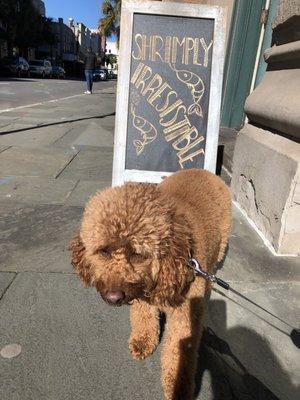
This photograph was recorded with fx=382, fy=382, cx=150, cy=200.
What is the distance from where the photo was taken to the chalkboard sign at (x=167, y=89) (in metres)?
4.20

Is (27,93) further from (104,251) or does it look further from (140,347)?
(104,251)

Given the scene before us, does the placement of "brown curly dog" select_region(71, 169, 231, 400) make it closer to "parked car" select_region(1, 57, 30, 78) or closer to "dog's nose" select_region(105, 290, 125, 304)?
"dog's nose" select_region(105, 290, 125, 304)

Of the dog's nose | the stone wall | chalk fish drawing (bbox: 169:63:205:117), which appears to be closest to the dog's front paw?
the dog's nose

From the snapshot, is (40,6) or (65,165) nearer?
(65,165)

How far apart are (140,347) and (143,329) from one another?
12cm

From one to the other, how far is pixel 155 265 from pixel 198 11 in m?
3.35

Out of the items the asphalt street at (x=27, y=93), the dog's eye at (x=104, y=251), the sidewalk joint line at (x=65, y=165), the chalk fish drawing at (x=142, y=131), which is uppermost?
the chalk fish drawing at (x=142, y=131)

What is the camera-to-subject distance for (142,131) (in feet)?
14.5

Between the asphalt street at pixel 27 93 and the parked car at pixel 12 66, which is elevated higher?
the parked car at pixel 12 66

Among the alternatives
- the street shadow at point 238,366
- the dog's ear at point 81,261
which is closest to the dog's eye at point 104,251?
the dog's ear at point 81,261

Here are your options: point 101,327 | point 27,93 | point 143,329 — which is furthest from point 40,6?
point 143,329

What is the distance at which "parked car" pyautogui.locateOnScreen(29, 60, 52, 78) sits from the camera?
45.6m

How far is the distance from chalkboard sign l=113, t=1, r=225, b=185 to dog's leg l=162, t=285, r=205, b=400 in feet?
7.92

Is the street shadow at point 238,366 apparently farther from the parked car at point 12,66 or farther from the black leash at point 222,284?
the parked car at point 12,66
